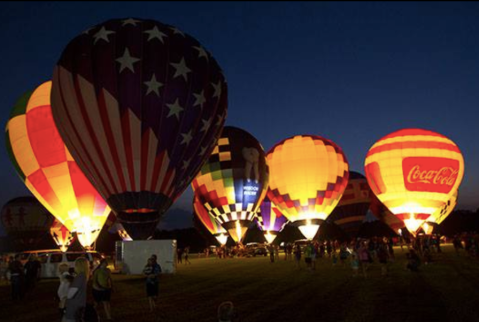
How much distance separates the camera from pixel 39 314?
449 inches

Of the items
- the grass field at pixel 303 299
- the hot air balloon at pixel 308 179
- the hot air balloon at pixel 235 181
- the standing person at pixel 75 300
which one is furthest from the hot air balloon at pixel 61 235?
the standing person at pixel 75 300

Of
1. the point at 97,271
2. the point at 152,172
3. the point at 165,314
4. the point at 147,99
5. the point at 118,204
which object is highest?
the point at 147,99

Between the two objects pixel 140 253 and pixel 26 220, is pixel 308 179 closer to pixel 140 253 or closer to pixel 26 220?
pixel 140 253

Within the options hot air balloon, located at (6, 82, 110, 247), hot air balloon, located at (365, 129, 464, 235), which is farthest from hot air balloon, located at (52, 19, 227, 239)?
hot air balloon, located at (365, 129, 464, 235)

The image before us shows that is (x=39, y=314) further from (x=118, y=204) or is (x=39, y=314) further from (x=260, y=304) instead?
(x=118, y=204)

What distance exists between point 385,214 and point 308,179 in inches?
637

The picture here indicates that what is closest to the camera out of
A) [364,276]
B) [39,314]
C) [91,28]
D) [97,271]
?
[97,271]

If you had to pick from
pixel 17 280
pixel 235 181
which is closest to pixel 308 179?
pixel 235 181

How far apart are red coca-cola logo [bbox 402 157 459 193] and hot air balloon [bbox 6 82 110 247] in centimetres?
2053

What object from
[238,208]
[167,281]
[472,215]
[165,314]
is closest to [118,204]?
[167,281]

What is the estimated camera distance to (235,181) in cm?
3666

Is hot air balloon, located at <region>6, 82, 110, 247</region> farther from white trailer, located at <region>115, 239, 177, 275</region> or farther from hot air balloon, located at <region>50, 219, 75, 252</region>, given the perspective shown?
hot air balloon, located at <region>50, 219, 75, 252</region>

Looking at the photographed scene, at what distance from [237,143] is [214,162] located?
7.67 feet

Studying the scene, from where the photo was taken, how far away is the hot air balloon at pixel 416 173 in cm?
3281
